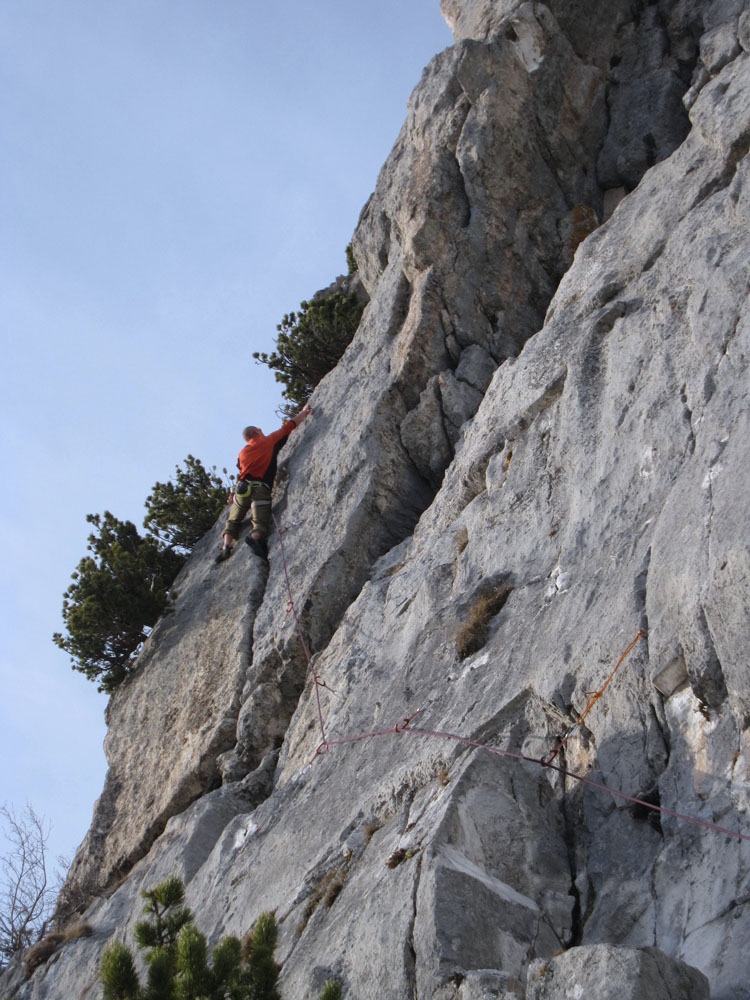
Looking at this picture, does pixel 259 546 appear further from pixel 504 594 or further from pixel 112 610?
pixel 504 594

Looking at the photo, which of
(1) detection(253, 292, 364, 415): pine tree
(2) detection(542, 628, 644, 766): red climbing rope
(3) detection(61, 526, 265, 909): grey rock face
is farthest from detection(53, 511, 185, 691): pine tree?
(2) detection(542, 628, 644, 766): red climbing rope

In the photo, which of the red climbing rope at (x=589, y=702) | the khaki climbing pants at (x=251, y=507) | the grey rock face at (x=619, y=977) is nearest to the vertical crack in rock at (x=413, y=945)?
the grey rock face at (x=619, y=977)

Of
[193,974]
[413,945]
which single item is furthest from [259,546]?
[193,974]

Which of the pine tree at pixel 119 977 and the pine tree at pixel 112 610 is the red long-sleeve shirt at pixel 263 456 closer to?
the pine tree at pixel 112 610

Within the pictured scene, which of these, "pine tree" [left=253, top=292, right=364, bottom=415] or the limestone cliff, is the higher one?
"pine tree" [left=253, top=292, right=364, bottom=415]

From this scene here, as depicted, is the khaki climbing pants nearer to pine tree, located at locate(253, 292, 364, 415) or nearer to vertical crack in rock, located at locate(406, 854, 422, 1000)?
pine tree, located at locate(253, 292, 364, 415)

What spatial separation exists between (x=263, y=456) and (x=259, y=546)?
1586 mm

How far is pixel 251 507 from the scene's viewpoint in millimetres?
16156

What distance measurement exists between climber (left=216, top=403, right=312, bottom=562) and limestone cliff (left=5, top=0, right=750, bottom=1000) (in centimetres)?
30

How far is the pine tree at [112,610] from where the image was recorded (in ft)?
55.8

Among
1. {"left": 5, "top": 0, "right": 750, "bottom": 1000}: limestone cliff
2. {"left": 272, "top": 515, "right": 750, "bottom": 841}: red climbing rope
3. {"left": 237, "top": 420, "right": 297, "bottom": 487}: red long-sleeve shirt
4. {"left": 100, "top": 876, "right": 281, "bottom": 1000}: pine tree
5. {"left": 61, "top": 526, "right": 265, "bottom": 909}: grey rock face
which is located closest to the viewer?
{"left": 100, "top": 876, "right": 281, "bottom": 1000}: pine tree

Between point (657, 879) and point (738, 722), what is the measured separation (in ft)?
3.79

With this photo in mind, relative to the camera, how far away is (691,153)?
12.4 m

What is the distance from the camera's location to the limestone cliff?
23.8 feet
